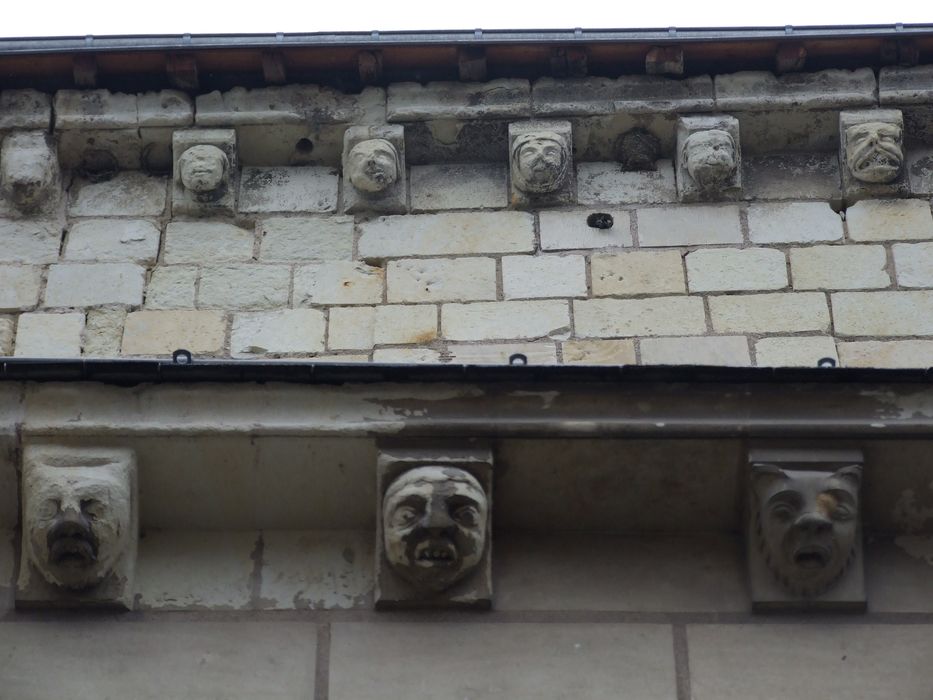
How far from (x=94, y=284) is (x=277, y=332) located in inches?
29.3

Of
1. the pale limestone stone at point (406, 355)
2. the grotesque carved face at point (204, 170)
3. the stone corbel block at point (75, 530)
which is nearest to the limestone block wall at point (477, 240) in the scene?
the pale limestone stone at point (406, 355)

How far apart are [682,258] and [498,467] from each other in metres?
1.63

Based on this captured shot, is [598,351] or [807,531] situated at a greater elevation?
[598,351]

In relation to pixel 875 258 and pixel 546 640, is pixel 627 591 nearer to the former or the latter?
pixel 546 640

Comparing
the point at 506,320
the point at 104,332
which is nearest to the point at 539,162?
the point at 506,320

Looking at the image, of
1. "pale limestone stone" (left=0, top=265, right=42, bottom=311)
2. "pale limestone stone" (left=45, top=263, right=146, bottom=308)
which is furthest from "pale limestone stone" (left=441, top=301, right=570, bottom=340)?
"pale limestone stone" (left=0, top=265, right=42, bottom=311)

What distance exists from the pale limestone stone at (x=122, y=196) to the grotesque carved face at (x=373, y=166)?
0.77 m

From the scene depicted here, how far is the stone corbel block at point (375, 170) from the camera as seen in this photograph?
666cm

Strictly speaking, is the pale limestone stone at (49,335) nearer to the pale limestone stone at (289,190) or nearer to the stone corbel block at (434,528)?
the pale limestone stone at (289,190)

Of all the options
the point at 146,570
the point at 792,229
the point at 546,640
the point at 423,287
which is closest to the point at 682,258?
the point at 792,229

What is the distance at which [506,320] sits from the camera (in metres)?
6.29

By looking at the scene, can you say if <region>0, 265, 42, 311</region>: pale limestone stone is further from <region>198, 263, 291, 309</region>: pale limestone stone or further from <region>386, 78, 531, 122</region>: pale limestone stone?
<region>386, 78, 531, 122</region>: pale limestone stone

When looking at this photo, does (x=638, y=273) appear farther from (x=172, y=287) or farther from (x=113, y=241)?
(x=113, y=241)

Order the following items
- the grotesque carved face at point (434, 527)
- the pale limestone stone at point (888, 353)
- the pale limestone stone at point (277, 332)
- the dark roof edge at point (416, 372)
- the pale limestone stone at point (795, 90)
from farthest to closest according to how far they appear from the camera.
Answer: the pale limestone stone at point (795, 90), the pale limestone stone at point (277, 332), the pale limestone stone at point (888, 353), the dark roof edge at point (416, 372), the grotesque carved face at point (434, 527)
